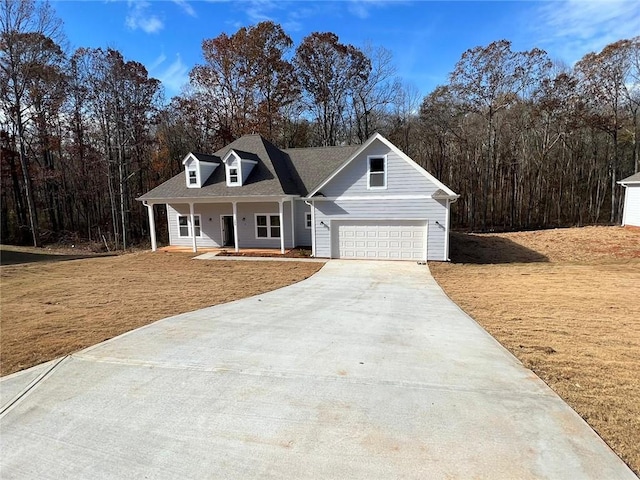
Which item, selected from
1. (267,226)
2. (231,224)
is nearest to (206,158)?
(231,224)

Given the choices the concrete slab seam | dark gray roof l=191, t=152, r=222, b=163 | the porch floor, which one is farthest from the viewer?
dark gray roof l=191, t=152, r=222, b=163

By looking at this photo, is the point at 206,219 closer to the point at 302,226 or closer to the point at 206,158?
the point at 206,158

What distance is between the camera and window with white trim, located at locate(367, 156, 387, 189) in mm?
16578

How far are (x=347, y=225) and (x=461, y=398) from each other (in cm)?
1331

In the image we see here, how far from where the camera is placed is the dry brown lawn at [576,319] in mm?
4047

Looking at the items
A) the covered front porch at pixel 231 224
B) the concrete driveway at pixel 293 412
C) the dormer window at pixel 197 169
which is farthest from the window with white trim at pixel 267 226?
the concrete driveway at pixel 293 412

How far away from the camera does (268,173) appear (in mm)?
19953

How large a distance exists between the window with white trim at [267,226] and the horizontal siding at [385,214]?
10.4 ft

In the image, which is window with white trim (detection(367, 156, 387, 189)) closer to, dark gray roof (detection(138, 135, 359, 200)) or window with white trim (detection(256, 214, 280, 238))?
dark gray roof (detection(138, 135, 359, 200))

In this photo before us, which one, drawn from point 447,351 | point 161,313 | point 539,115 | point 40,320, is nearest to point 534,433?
point 447,351

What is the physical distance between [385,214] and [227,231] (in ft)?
31.2

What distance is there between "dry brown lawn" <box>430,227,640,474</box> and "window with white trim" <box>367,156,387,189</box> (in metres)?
4.46

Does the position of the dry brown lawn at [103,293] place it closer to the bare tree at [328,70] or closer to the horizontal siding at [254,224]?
the horizontal siding at [254,224]

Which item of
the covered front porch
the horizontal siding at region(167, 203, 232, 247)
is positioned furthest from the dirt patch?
the horizontal siding at region(167, 203, 232, 247)
